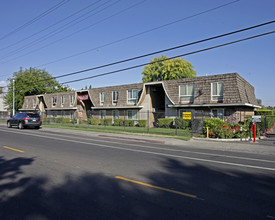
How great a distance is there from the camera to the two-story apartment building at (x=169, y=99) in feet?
73.3

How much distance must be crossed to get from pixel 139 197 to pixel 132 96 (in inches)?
1008

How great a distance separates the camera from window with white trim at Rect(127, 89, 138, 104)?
29719 mm

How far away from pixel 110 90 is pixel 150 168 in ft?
85.5

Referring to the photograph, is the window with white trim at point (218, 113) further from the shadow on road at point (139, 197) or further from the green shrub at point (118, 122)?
the shadow on road at point (139, 197)

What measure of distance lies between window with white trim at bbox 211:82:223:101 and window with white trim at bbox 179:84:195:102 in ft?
7.19

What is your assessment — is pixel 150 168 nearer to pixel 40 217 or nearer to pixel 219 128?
pixel 40 217

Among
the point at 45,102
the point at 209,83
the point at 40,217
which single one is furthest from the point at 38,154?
the point at 45,102

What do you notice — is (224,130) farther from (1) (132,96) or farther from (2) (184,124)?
(1) (132,96)

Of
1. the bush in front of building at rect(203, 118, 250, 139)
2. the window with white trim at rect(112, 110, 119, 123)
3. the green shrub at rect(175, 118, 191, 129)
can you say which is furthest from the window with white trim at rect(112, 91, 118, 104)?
the bush in front of building at rect(203, 118, 250, 139)

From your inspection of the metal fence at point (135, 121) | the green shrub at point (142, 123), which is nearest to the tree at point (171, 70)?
the metal fence at point (135, 121)

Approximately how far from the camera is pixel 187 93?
2508 centimetres

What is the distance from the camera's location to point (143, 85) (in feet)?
94.2

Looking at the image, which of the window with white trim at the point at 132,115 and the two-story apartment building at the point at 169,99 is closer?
the two-story apartment building at the point at 169,99

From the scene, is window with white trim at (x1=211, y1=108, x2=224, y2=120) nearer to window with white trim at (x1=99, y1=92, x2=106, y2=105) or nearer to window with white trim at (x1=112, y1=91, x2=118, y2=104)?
window with white trim at (x1=112, y1=91, x2=118, y2=104)
